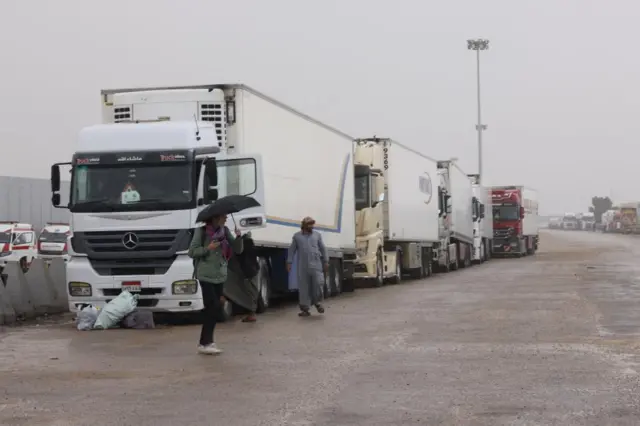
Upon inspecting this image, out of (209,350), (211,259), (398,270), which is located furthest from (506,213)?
(209,350)

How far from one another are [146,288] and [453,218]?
24990 millimetres

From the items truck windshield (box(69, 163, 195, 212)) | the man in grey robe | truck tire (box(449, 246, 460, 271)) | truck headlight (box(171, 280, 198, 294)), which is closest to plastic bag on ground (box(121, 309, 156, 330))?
truck headlight (box(171, 280, 198, 294))

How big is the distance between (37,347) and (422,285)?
15572 millimetres

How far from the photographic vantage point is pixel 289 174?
65.7ft

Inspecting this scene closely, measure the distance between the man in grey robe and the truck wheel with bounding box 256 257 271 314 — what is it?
2.49 ft

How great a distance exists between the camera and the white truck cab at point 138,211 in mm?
15875

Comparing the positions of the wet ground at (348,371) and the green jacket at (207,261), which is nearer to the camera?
the wet ground at (348,371)

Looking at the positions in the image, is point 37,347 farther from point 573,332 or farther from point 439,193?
point 439,193

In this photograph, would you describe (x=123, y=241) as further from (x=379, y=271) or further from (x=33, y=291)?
(x=379, y=271)

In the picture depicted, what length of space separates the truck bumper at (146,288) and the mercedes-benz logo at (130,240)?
478mm

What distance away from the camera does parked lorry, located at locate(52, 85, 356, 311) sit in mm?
15898

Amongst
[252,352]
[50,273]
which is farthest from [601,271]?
[252,352]

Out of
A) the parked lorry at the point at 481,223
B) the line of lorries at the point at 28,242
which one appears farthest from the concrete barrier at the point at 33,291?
the parked lorry at the point at 481,223

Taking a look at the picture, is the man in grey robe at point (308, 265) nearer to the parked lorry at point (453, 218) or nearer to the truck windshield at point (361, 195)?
the truck windshield at point (361, 195)
